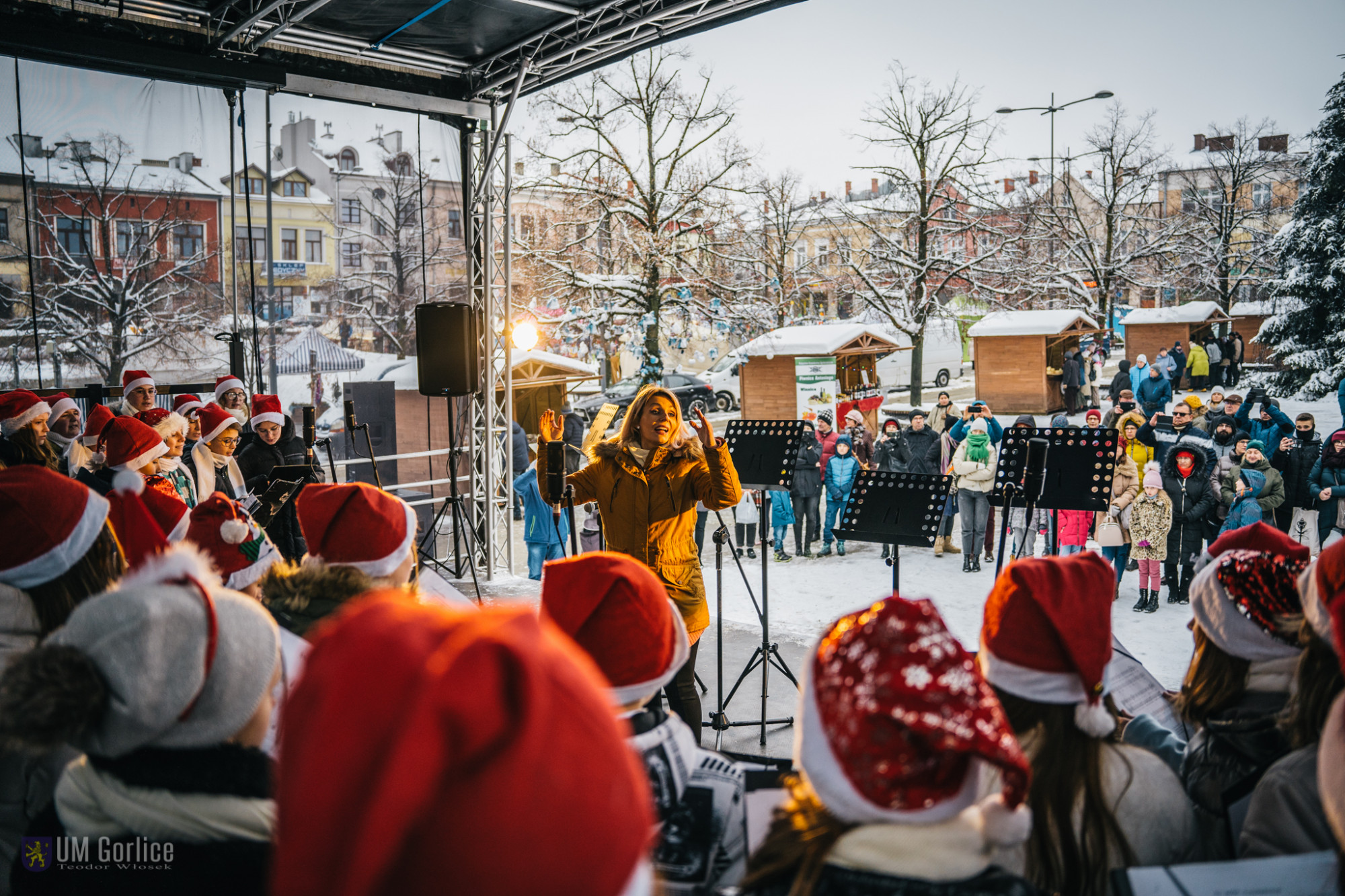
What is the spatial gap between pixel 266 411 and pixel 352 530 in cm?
393

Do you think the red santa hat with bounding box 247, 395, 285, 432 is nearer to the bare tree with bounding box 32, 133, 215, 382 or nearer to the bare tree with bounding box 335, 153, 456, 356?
the bare tree with bounding box 32, 133, 215, 382

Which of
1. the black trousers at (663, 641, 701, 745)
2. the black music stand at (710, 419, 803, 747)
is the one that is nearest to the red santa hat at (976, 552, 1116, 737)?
the black trousers at (663, 641, 701, 745)

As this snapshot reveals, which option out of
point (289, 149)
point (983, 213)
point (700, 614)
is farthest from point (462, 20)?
point (983, 213)

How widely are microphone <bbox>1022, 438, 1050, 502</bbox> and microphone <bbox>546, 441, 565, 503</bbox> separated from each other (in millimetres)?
2026

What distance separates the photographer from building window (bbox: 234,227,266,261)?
7.12 metres

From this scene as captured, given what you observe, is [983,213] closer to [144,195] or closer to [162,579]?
[144,195]

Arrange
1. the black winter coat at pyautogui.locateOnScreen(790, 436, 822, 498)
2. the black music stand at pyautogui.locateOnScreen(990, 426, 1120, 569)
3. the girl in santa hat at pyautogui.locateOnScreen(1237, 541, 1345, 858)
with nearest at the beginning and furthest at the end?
the girl in santa hat at pyautogui.locateOnScreen(1237, 541, 1345, 858) → the black music stand at pyautogui.locateOnScreen(990, 426, 1120, 569) → the black winter coat at pyautogui.locateOnScreen(790, 436, 822, 498)

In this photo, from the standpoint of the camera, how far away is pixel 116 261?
668cm

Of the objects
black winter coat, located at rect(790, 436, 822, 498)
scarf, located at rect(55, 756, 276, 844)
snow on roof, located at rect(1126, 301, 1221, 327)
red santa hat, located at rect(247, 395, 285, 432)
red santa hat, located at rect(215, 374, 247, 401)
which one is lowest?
black winter coat, located at rect(790, 436, 822, 498)

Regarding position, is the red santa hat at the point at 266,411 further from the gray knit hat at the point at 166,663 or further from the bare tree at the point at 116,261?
the gray knit hat at the point at 166,663

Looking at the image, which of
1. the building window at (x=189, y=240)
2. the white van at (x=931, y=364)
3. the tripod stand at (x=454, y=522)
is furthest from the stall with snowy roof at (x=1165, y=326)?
the building window at (x=189, y=240)

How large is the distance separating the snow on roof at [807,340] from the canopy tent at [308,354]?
29.8 ft

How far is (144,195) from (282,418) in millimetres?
2161

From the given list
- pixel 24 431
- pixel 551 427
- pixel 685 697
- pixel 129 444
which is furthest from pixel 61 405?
pixel 685 697
